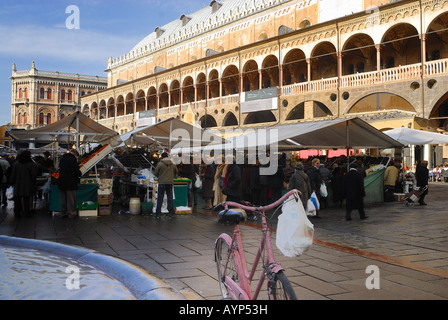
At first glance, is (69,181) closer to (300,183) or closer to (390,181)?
(300,183)

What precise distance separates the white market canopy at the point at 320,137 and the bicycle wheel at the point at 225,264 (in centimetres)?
733

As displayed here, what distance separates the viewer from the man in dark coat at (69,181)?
895 cm

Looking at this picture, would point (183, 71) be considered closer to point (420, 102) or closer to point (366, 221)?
point (420, 102)

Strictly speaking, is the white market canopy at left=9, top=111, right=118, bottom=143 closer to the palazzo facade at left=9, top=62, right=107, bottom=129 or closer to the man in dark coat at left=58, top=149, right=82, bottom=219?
the man in dark coat at left=58, top=149, right=82, bottom=219

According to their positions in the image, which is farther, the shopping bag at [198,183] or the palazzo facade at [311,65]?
the palazzo facade at [311,65]

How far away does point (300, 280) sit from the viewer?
4352 millimetres

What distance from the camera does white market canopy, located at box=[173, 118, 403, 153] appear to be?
11.1 metres

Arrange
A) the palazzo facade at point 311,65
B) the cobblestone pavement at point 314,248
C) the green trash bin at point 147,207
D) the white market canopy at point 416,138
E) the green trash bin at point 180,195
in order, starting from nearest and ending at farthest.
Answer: the cobblestone pavement at point 314,248 < the green trash bin at point 147,207 < the green trash bin at point 180,195 < the white market canopy at point 416,138 < the palazzo facade at point 311,65

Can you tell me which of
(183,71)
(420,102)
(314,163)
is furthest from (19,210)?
(183,71)

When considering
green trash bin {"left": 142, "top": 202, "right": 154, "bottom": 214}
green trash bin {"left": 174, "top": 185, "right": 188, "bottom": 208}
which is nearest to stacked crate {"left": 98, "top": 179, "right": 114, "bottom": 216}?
green trash bin {"left": 142, "top": 202, "right": 154, "bottom": 214}

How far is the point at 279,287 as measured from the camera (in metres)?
2.59

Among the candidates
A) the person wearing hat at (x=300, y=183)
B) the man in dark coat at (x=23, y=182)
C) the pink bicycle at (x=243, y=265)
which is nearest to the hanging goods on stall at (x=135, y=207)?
the man in dark coat at (x=23, y=182)

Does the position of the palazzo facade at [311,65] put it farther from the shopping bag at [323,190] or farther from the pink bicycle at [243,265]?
the pink bicycle at [243,265]

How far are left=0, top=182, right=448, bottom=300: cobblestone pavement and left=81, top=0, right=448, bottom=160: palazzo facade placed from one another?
41.4 feet
